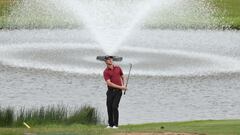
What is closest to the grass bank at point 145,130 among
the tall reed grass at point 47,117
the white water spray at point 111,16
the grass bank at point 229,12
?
the tall reed grass at point 47,117

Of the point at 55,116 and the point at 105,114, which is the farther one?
the point at 105,114

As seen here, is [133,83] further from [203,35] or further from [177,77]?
[203,35]

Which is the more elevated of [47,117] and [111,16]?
[111,16]

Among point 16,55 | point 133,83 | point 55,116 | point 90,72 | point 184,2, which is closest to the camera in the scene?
point 55,116

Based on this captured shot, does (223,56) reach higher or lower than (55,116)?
higher

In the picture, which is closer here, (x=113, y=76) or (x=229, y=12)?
(x=113, y=76)

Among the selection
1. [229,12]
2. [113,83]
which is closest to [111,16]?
[229,12]

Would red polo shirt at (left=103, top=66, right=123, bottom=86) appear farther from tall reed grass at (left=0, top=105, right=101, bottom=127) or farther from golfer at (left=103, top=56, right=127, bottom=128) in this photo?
tall reed grass at (left=0, top=105, right=101, bottom=127)

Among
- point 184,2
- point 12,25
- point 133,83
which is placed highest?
point 184,2

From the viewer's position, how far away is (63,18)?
59.9 metres

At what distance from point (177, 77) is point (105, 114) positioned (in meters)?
8.44

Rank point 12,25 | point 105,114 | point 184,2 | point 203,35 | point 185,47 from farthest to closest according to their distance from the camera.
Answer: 1. point 184,2
2. point 12,25
3. point 203,35
4. point 185,47
5. point 105,114

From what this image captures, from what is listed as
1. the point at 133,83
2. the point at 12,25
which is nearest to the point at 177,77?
the point at 133,83

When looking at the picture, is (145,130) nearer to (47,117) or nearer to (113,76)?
(113,76)
